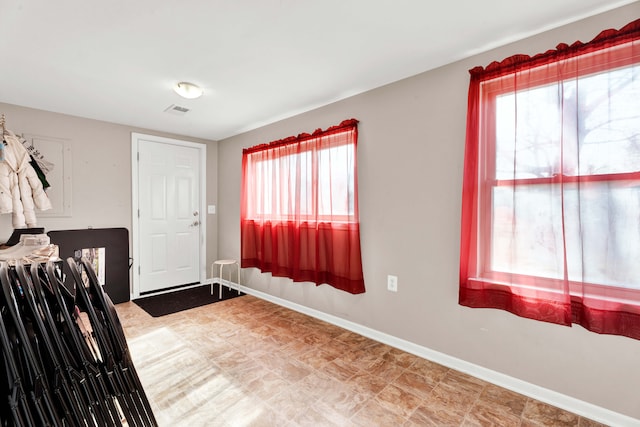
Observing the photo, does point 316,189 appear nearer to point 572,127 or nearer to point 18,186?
point 572,127

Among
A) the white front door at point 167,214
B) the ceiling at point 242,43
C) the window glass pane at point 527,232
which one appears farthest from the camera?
the white front door at point 167,214

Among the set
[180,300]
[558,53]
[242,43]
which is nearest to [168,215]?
[180,300]

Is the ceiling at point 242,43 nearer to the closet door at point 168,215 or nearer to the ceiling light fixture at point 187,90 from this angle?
the ceiling light fixture at point 187,90

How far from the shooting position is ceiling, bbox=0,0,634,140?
1670 millimetres

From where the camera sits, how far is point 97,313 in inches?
37.9

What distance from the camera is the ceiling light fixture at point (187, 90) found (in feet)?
8.63

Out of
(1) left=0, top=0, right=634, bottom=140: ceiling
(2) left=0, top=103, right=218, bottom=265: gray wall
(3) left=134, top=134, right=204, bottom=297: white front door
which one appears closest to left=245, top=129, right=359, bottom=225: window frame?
(1) left=0, top=0, right=634, bottom=140: ceiling

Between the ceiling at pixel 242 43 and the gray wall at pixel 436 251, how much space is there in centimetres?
13

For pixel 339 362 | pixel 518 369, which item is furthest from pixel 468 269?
pixel 339 362

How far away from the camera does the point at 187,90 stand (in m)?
2.69

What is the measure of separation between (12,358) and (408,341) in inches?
96.6

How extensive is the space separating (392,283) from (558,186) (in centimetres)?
139

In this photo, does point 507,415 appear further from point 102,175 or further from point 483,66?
point 102,175

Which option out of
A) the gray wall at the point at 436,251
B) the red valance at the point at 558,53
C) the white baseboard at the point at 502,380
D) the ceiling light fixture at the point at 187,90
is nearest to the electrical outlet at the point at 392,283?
the gray wall at the point at 436,251
